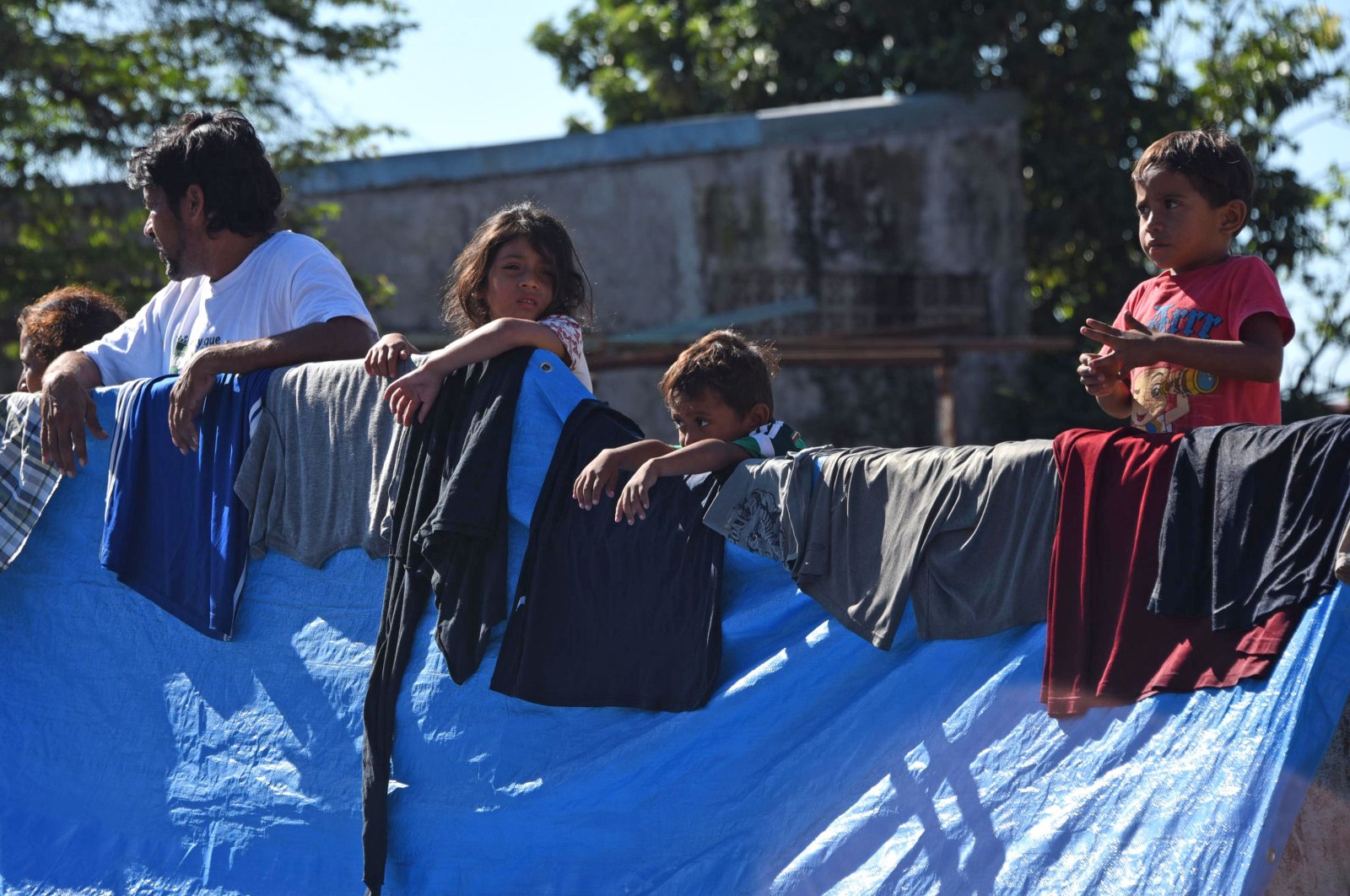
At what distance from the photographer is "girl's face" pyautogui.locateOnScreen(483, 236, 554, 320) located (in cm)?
345

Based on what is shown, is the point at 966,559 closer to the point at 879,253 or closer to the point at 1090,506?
the point at 1090,506

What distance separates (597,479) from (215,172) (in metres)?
1.72

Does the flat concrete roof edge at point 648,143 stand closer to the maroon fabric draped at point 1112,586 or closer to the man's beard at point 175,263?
the man's beard at point 175,263

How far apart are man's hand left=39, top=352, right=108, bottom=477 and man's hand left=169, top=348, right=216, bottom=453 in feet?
1.52

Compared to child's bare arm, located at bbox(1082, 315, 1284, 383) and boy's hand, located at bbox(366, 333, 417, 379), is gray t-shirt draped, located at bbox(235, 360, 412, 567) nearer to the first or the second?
boy's hand, located at bbox(366, 333, 417, 379)

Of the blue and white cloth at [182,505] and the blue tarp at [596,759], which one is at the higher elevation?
the blue and white cloth at [182,505]

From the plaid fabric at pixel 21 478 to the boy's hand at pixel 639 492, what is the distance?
2.01 m

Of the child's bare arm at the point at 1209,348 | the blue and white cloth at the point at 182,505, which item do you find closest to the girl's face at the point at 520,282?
the blue and white cloth at the point at 182,505

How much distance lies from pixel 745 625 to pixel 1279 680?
3.37 ft

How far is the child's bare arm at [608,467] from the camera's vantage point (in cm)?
289

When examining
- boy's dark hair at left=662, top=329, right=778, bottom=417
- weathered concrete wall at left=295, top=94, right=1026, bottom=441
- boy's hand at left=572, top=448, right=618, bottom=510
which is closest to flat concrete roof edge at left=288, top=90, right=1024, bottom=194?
weathered concrete wall at left=295, top=94, right=1026, bottom=441

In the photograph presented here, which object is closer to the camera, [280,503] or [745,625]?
[745,625]

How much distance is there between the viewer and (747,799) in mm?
2723

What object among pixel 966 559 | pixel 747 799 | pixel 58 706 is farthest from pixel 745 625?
pixel 58 706
